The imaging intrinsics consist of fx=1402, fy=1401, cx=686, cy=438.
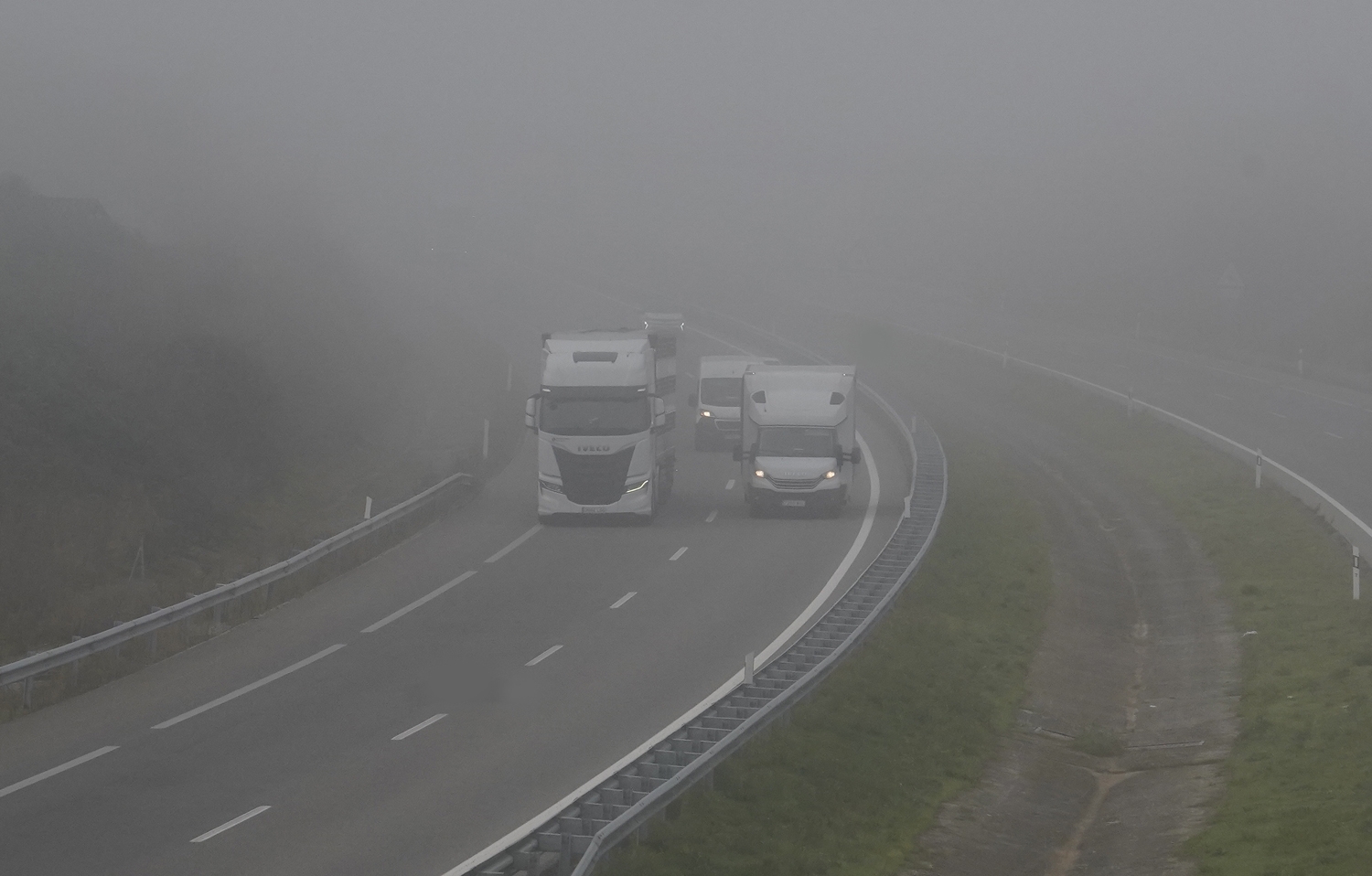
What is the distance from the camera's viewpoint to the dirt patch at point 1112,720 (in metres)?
14.6

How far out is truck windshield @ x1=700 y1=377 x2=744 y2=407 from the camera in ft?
139

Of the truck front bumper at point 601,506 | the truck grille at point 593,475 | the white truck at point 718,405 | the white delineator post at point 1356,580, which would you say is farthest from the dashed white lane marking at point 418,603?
the white truck at point 718,405

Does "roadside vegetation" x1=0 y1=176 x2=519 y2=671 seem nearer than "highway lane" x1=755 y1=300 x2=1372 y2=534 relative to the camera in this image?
Yes

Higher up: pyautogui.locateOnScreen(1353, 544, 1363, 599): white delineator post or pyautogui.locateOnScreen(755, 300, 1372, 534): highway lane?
pyautogui.locateOnScreen(1353, 544, 1363, 599): white delineator post

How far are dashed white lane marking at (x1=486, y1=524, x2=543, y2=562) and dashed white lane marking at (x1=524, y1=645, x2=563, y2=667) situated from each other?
7156 millimetres

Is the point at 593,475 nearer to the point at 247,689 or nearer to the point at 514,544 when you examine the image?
the point at 514,544

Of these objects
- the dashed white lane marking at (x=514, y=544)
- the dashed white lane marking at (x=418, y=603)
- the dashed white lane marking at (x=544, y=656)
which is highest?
the dashed white lane marking at (x=544, y=656)

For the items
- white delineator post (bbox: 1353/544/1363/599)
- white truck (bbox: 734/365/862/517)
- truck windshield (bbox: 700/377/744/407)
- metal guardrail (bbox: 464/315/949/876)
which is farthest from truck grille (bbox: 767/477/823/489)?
white delineator post (bbox: 1353/544/1363/599)

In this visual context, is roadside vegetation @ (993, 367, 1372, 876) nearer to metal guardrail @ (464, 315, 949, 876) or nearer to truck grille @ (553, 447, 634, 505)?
metal guardrail @ (464, 315, 949, 876)

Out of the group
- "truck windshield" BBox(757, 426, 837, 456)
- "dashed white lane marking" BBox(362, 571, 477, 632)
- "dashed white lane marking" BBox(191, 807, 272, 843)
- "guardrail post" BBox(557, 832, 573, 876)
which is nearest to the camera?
"guardrail post" BBox(557, 832, 573, 876)

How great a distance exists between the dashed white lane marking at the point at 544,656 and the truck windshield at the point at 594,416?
10.1 meters

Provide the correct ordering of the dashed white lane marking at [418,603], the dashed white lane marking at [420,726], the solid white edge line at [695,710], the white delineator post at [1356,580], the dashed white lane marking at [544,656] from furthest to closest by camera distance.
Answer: the white delineator post at [1356,580] < the dashed white lane marking at [418,603] < the dashed white lane marking at [544,656] < the dashed white lane marking at [420,726] < the solid white edge line at [695,710]

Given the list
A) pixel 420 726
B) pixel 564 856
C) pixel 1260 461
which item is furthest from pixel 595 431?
pixel 564 856

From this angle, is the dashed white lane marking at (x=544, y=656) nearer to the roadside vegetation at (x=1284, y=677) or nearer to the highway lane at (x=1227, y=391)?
the roadside vegetation at (x=1284, y=677)
